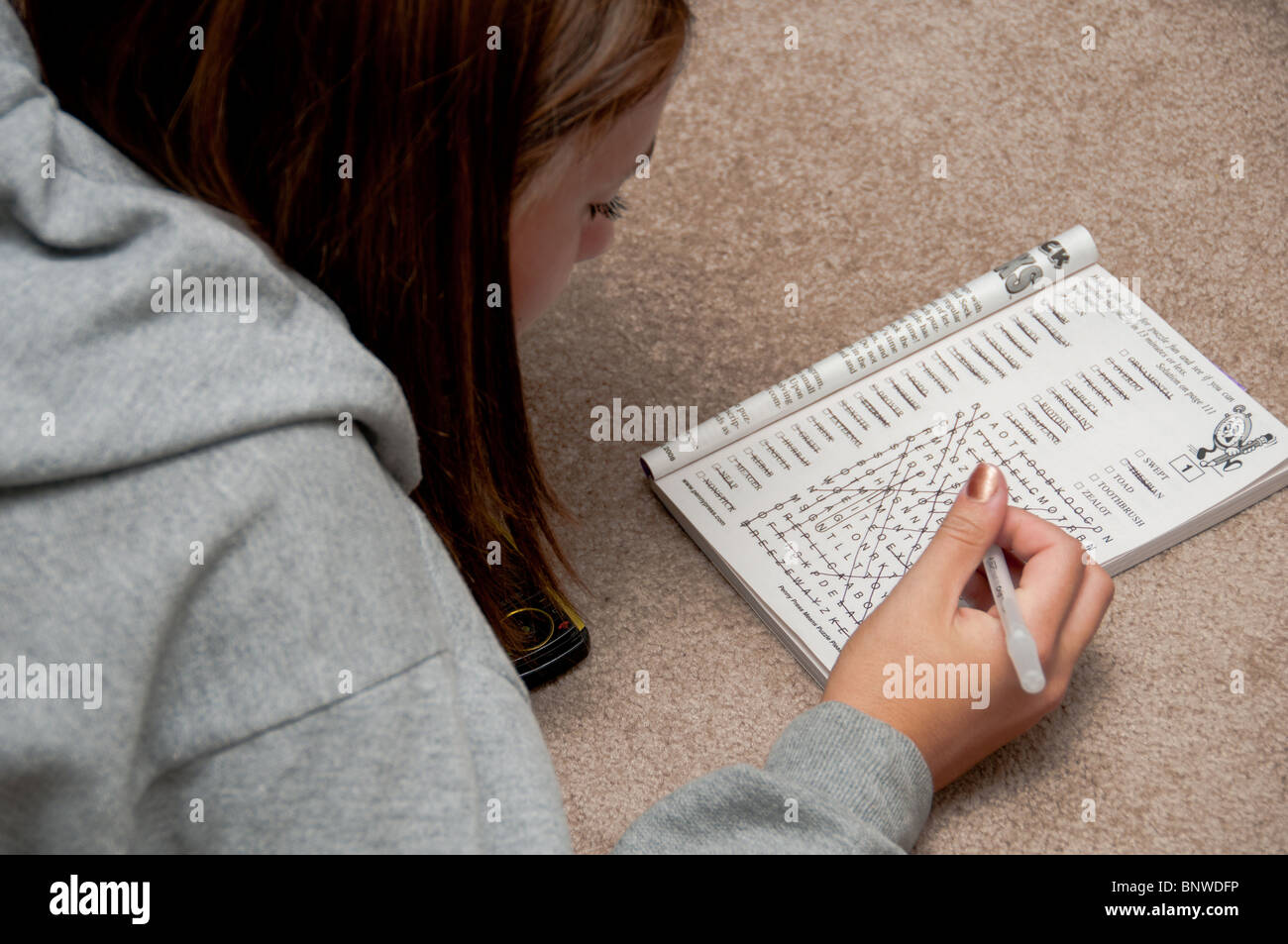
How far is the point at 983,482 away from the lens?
0.57m

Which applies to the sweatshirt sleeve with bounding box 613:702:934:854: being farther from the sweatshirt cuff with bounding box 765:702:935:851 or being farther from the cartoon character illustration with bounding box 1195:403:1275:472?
the cartoon character illustration with bounding box 1195:403:1275:472

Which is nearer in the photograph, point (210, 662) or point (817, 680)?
point (210, 662)

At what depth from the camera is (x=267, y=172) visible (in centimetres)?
42

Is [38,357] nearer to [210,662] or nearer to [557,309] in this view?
[210,662]

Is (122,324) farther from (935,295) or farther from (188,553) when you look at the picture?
(935,295)

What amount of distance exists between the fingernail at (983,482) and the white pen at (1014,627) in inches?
1.2

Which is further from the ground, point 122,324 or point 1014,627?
point 122,324

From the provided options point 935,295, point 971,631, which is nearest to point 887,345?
point 935,295

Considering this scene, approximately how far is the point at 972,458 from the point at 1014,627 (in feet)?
0.41
